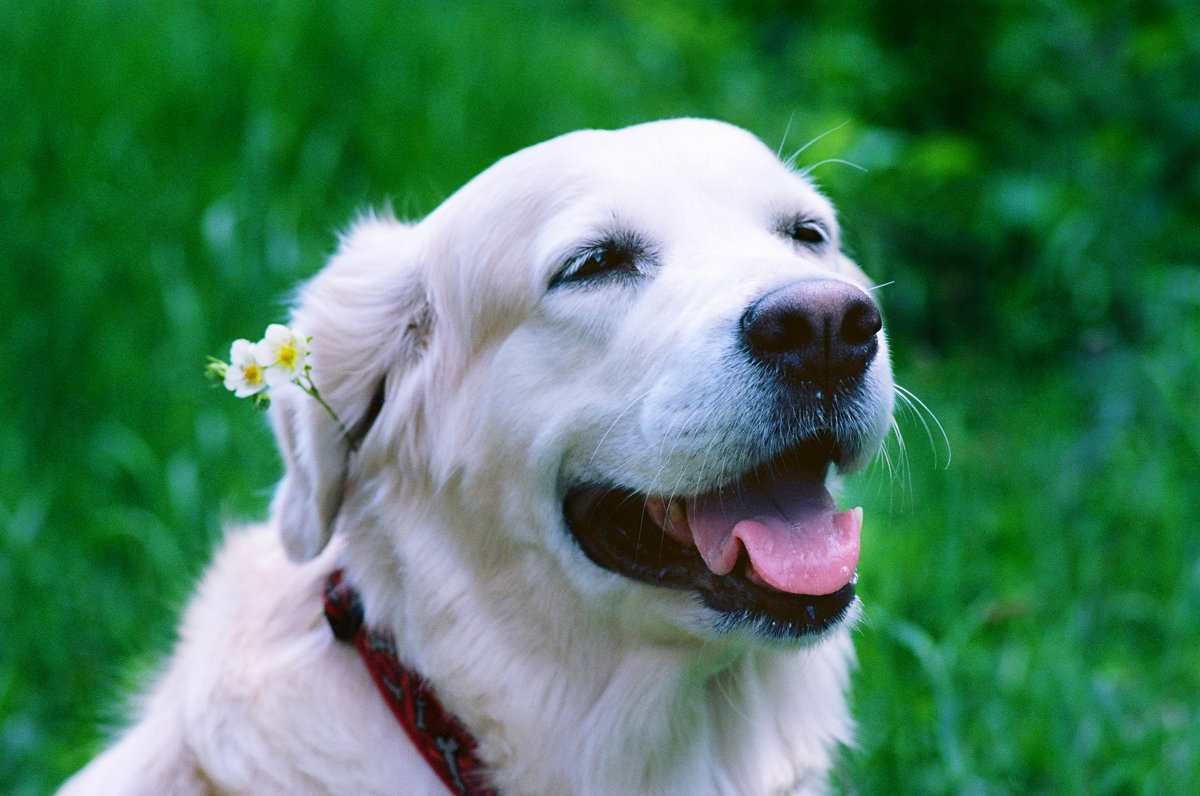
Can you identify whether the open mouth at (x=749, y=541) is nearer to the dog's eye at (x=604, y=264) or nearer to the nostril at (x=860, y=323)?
the nostril at (x=860, y=323)

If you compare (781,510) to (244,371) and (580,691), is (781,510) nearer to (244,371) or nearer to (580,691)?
(580,691)

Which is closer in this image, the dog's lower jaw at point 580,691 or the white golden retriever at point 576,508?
the white golden retriever at point 576,508

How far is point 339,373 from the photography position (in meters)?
2.40

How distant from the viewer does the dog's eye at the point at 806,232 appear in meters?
2.42

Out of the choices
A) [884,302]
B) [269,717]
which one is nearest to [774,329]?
[269,717]

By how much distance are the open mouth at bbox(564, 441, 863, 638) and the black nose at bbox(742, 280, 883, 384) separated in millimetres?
193

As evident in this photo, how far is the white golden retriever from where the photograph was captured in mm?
2029

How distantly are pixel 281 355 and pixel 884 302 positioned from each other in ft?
12.8

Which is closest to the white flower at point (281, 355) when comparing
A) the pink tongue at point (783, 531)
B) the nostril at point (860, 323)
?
the pink tongue at point (783, 531)

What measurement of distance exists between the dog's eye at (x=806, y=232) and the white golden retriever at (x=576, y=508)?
0.01 metres

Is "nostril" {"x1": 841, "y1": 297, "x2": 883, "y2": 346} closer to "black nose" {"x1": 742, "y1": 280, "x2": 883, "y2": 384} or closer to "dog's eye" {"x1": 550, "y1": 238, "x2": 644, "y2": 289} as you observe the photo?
"black nose" {"x1": 742, "y1": 280, "x2": 883, "y2": 384}

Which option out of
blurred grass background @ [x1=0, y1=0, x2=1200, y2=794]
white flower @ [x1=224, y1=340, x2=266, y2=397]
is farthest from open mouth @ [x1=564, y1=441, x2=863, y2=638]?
blurred grass background @ [x1=0, y1=0, x2=1200, y2=794]

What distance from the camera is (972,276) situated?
220 inches

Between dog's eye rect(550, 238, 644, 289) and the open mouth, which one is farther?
dog's eye rect(550, 238, 644, 289)
